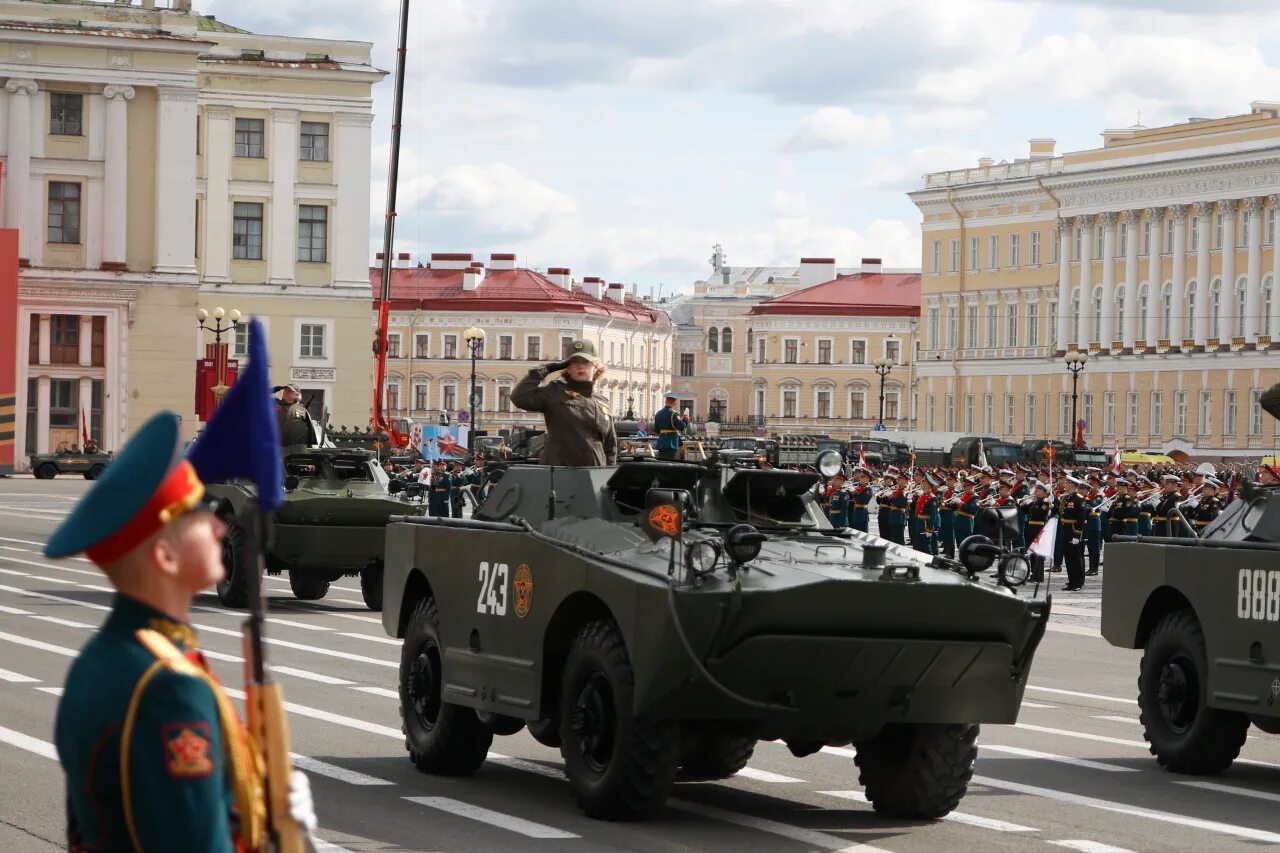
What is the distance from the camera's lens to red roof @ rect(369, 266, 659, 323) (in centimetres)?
14862

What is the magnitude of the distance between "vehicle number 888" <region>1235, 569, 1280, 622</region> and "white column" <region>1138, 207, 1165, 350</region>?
101m

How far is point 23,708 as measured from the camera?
53.7ft

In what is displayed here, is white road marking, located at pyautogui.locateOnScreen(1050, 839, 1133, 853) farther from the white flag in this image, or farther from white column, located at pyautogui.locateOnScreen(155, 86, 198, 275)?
white column, located at pyautogui.locateOnScreen(155, 86, 198, 275)

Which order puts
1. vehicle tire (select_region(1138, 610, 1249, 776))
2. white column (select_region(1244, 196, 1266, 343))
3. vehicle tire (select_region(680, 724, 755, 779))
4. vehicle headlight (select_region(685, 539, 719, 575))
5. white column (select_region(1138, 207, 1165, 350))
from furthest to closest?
white column (select_region(1138, 207, 1165, 350)), white column (select_region(1244, 196, 1266, 343)), vehicle tire (select_region(1138, 610, 1249, 776)), vehicle tire (select_region(680, 724, 755, 779)), vehicle headlight (select_region(685, 539, 719, 575))

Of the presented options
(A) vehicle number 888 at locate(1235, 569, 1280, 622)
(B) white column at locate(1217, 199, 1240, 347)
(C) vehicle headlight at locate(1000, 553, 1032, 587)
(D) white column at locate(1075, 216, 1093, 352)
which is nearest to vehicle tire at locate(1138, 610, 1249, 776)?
(A) vehicle number 888 at locate(1235, 569, 1280, 622)

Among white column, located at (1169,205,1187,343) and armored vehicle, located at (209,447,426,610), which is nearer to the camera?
armored vehicle, located at (209,447,426,610)

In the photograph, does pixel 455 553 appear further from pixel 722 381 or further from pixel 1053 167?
pixel 722 381

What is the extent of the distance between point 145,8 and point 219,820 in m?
83.4

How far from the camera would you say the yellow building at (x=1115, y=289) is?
10662cm

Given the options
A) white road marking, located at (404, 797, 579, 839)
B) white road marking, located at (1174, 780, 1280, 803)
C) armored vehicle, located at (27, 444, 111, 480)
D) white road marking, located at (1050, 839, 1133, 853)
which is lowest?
armored vehicle, located at (27, 444, 111, 480)

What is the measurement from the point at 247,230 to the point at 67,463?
1601cm

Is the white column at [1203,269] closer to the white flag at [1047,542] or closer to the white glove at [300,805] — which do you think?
the white flag at [1047,542]

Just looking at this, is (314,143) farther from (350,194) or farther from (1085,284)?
(1085,284)

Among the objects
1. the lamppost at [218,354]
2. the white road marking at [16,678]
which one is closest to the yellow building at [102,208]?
the lamppost at [218,354]
